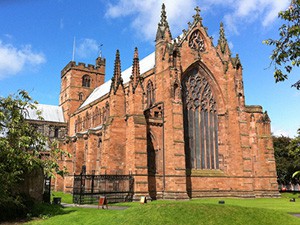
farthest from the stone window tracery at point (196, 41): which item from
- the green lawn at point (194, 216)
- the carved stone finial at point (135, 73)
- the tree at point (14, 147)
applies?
the green lawn at point (194, 216)

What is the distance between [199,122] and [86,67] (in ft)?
130

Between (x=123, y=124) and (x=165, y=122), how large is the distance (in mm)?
4387

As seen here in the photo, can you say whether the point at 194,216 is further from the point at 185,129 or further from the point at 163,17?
the point at 163,17

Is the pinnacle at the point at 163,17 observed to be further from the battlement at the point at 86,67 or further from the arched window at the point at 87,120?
the battlement at the point at 86,67

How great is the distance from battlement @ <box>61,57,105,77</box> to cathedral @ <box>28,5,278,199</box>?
94.0ft

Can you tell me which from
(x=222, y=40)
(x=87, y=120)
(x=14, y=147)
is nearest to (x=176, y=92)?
(x=222, y=40)

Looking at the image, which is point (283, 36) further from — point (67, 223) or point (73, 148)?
point (73, 148)

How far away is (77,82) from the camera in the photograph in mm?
65688

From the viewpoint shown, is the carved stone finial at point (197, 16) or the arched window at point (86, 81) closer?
the carved stone finial at point (197, 16)

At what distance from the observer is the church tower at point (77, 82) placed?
211 feet

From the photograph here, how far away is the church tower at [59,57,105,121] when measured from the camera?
211 ft

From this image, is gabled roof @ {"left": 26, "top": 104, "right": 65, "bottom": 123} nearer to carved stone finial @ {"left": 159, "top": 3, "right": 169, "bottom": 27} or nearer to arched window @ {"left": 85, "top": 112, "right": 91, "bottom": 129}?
arched window @ {"left": 85, "top": 112, "right": 91, "bottom": 129}

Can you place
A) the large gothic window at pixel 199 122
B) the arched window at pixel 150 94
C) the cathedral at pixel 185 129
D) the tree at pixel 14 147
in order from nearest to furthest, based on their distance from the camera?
the tree at pixel 14 147
the cathedral at pixel 185 129
the large gothic window at pixel 199 122
the arched window at pixel 150 94

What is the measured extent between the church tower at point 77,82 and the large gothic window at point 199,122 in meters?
34.7
